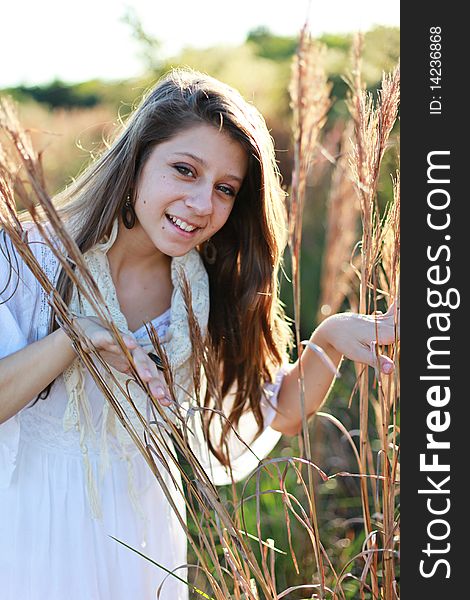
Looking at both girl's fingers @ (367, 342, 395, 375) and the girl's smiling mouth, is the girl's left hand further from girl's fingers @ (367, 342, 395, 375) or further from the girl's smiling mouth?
the girl's smiling mouth

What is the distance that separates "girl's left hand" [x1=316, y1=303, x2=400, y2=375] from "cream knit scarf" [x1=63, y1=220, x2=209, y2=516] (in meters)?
A: 0.26

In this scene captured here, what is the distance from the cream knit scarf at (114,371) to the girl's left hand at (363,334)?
26 cm

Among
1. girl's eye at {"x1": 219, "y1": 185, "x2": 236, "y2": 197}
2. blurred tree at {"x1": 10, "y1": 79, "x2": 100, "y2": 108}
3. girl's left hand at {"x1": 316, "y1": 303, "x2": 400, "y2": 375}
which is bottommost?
girl's left hand at {"x1": 316, "y1": 303, "x2": 400, "y2": 375}

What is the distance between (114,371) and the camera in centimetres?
156

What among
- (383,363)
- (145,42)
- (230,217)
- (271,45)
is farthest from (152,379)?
(271,45)

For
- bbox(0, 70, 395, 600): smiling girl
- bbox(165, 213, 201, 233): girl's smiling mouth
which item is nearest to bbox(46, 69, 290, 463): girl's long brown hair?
bbox(0, 70, 395, 600): smiling girl

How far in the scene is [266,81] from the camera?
5715 millimetres

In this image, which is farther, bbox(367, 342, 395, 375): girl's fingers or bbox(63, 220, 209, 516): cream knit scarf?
bbox(63, 220, 209, 516): cream knit scarf

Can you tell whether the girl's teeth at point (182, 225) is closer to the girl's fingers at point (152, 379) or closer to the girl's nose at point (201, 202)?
the girl's nose at point (201, 202)

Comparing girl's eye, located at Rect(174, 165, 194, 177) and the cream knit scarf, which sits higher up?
girl's eye, located at Rect(174, 165, 194, 177)

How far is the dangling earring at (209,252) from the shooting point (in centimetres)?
176

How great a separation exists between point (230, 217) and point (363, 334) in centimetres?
42

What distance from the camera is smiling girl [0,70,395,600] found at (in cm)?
149

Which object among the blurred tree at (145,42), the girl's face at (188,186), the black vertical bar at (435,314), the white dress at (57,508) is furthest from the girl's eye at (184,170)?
the blurred tree at (145,42)
